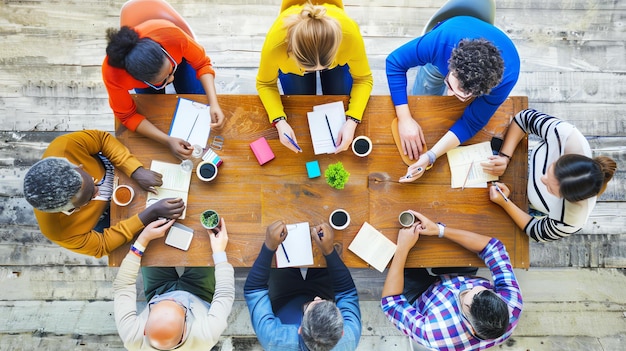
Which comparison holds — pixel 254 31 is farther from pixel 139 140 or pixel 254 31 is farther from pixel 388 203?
pixel 388 203

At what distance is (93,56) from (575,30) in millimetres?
3482

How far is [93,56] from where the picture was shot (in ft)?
9.18

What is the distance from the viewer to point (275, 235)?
186cm

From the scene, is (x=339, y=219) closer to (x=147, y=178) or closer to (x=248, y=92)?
(x=147, y=178)

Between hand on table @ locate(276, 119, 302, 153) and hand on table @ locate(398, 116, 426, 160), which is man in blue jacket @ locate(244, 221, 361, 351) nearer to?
hand on table @ locate(276, 119, 302, 153)

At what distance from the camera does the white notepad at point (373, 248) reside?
1.96m

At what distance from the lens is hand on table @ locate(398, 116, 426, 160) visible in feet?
6.44

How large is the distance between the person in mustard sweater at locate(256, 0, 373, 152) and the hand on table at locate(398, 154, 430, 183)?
0.34 meters

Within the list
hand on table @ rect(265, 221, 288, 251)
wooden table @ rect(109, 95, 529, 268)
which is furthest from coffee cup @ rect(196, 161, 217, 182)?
hand on table @ rect(265, 221, 288, 251)

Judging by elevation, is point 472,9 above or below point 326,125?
above

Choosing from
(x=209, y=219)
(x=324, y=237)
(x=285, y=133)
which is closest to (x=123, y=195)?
(x=209, y=219)

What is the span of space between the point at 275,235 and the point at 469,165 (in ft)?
3.43

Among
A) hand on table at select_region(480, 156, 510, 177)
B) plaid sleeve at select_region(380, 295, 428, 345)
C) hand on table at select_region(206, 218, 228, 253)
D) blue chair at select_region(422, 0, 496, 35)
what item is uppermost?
blue chair at select_region(422, 0, 496, 35)

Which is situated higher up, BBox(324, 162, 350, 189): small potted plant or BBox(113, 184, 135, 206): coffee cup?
BBox(324, 162, 350, 189): small potted plant
